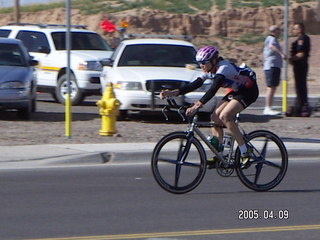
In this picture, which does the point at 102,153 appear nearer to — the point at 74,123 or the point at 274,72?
the point at 74,123

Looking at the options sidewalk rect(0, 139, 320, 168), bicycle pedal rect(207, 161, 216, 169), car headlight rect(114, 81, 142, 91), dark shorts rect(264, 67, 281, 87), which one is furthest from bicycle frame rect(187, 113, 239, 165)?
dark shorts rect(264, 67, 281, 87)

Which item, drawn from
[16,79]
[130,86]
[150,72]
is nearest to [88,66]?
[16,79]

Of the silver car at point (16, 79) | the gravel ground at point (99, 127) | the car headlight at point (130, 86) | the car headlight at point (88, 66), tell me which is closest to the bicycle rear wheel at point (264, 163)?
the gravel ground at point (99, 127)

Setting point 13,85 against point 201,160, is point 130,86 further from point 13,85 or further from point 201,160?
point 201,160

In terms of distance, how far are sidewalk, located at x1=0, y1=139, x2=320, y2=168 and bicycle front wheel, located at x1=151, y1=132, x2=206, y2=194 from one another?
2.98 metres

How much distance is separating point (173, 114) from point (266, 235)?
9302 millimetres

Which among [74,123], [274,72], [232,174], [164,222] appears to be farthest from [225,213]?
[274,72]

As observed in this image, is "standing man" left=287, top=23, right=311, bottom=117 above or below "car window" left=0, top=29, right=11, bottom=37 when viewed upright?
below

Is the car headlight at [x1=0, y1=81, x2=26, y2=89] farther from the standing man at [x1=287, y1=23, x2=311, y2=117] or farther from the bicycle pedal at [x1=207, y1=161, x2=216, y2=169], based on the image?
the bicycle pedal at [x1=207, y1=161, x2=216, y2=169]

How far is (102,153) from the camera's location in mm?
A: 12195

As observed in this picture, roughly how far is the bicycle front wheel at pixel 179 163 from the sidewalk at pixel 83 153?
9.77 ft

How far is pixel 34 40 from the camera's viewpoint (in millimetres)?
20469
